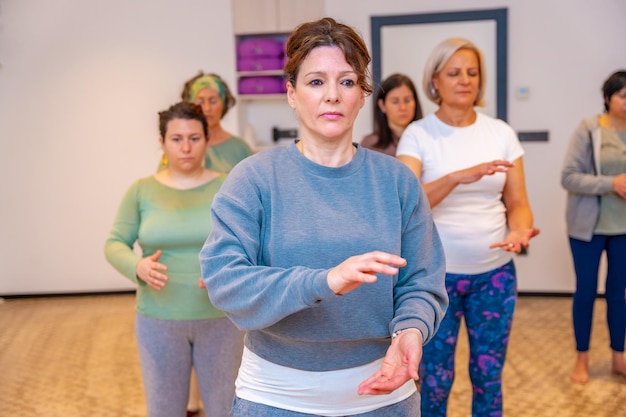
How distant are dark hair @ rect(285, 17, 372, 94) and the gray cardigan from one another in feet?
8.22

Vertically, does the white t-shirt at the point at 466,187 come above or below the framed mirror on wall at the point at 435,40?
below

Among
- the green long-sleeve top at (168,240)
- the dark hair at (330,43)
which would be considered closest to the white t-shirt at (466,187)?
the green long-sleeve top at (168,240)

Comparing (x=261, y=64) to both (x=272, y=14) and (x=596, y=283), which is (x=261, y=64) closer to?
(x=272, y=14)

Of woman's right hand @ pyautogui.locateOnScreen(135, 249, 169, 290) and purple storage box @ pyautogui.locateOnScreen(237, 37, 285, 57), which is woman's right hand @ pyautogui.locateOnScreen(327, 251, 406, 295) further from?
purple storage box @ pyautogui.locateOnScreen(237, 37, 285, 57)

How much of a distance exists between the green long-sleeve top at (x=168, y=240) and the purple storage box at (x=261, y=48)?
3492 millimetres

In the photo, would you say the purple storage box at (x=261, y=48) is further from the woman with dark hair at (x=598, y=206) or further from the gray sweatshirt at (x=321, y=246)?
the gray sweatshirt at (x=321, y=246)

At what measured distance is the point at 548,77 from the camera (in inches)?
228

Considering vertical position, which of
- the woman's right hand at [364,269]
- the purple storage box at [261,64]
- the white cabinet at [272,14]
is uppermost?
the white cabinet at [272,14]

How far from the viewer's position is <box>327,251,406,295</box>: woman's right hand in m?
1.31

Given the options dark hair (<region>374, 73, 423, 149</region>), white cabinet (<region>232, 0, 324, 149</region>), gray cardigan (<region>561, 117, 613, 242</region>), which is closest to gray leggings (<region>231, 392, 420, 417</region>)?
dark hair (<region>374, 73, 423, 149</region>)

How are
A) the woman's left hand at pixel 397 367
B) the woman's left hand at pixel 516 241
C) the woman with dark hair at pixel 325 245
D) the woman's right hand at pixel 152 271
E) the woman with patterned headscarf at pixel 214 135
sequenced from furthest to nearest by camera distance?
the woman with patterned headscarf at pixel 214 135 < the woman's right hand at pixel 152 271 < the woman's left hand at pixel 516 241 < the woman with dark hair at pixel 325 245 < the woman's left hand at pixel 397 367

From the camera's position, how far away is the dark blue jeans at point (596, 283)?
391 cm

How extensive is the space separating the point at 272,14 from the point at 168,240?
377 centimetres

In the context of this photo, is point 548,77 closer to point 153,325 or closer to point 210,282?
point 153,325
